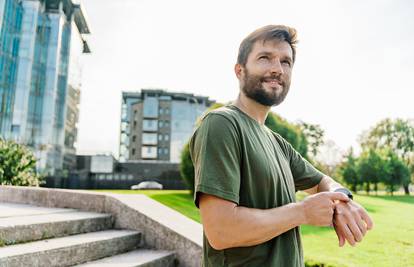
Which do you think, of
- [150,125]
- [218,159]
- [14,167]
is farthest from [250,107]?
[150,125]

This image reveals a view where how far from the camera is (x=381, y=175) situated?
139 ft

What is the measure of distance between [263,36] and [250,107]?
0.33 metres

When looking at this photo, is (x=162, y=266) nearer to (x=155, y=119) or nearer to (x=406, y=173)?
(x=406, y=173)

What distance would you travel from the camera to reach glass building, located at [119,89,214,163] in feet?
198

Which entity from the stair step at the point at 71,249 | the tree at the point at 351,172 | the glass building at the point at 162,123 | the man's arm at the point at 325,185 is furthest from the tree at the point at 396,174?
the man's arm at the point at 325,185

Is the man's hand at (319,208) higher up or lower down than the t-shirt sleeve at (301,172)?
lower down

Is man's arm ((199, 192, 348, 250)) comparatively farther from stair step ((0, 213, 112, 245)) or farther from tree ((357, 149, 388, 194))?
tree ((357, 149, 388, 194))

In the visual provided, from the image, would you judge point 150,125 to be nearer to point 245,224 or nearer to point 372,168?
point 372,168

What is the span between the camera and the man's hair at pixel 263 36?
150cm

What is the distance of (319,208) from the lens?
1.23m

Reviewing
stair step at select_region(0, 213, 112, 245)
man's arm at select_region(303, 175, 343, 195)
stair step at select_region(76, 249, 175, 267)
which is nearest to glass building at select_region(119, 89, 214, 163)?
stair step at select_region(0, 213, 112, 245)

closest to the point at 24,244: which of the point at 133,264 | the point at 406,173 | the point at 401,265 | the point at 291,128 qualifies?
the point at 133,264

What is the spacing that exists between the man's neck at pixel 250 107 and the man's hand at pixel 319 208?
1.60ft

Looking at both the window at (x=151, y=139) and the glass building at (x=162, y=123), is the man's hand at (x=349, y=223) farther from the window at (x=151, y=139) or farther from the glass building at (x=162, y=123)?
the window at (x=151, y=139)
